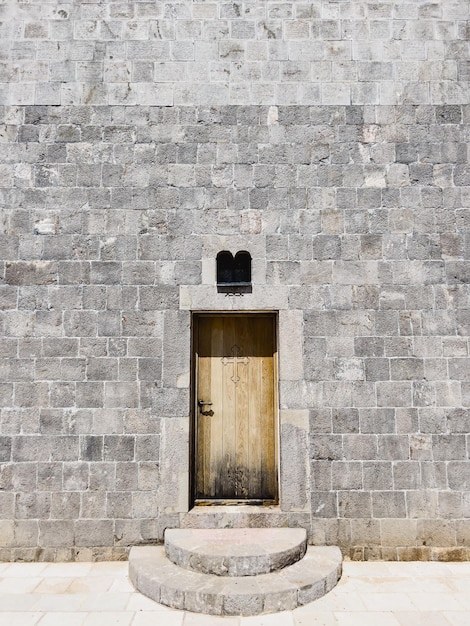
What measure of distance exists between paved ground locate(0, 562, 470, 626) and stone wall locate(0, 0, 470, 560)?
20 centimetres

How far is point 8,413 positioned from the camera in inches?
156

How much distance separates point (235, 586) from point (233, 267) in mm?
2450

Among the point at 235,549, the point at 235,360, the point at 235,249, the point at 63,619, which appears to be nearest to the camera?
the point at 63,619

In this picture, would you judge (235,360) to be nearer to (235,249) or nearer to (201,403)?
(201,403)

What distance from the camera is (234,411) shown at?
13.7 feet

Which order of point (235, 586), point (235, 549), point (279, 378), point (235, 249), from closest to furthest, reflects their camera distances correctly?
point (235, 586)
point (235, 549)
point (279, 378)
point (235, 249)

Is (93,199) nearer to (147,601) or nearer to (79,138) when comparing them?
(79,138)

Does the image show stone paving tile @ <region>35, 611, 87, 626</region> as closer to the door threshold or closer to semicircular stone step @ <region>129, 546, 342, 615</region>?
semicircular stone step @ <region>129, 546, 342, 615</region>

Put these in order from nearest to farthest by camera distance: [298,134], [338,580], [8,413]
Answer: [338,580] → [8,413] → [298,134]

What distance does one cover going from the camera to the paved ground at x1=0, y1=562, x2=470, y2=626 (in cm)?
292

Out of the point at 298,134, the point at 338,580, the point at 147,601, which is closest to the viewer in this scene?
the point at 147,601

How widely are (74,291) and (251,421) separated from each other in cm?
192

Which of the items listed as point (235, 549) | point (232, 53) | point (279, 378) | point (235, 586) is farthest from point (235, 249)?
point (235, 586)

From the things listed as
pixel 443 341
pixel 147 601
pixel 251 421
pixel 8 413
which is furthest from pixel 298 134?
pixel 147 601
